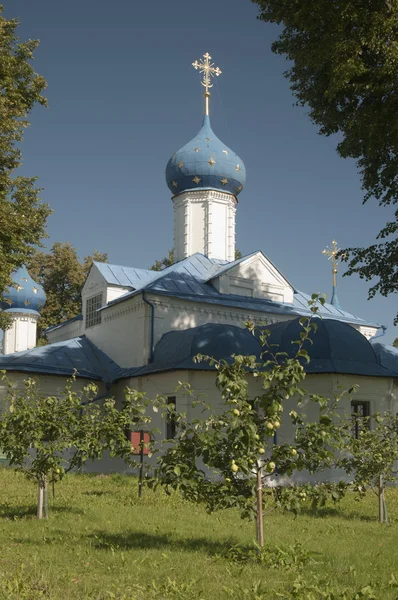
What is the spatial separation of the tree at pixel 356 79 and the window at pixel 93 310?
9.68m

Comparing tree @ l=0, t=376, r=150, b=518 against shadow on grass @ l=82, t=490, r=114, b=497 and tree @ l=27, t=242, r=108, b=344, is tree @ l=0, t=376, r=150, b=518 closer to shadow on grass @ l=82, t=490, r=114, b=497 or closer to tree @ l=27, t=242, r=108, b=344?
shadow on grass @ l=82, t=490, r=114, b=497

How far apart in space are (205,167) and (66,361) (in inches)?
343

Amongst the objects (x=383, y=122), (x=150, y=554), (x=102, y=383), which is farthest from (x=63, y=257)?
(x=150, y=554)

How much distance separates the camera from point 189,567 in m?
6.49

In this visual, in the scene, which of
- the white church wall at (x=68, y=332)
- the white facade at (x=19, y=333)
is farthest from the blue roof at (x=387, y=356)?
the white facade at (x=19, y=333)

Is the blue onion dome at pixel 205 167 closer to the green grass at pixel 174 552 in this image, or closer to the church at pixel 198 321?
the church at pixel 198 321

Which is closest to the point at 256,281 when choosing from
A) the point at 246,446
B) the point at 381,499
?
the point at 381,499

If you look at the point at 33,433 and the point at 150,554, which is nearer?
the point at 150,554

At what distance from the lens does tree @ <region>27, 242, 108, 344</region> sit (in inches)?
1248

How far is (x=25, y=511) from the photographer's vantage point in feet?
33.2

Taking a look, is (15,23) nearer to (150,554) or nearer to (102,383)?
(102,383)

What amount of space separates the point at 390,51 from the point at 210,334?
26.5ft

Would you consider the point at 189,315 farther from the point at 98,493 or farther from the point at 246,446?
the point at 246,446

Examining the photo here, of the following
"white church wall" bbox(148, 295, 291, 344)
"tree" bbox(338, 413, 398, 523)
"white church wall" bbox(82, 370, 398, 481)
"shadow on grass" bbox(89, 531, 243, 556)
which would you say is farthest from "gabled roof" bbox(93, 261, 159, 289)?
"shadow on grass" bbox(89, 531, 243, 556)
